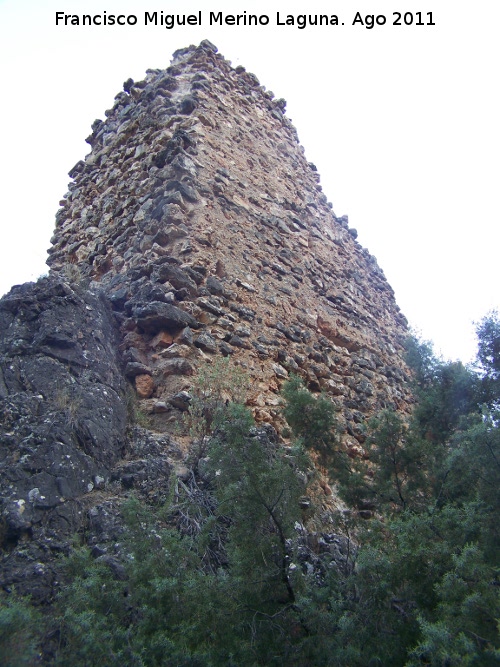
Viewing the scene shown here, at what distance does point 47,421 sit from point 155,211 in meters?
3.76

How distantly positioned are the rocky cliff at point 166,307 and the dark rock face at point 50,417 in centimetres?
1

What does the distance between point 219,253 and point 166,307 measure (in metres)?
1.54

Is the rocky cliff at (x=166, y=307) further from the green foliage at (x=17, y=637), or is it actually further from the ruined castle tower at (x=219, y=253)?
the green foliage at (x=17, y=637)

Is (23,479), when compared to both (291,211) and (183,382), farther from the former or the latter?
(291,211)

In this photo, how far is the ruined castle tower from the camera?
6.48m

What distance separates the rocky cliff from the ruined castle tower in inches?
1.2

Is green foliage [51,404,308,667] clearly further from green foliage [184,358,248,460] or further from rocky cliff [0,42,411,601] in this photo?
green foliage [184,358,248,460]

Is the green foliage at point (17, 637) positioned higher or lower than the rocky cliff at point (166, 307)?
lower

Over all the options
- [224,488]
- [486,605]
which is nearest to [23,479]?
[224,488]

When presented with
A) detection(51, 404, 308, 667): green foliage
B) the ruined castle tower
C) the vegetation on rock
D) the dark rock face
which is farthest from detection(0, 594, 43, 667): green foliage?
the ruined castle tower

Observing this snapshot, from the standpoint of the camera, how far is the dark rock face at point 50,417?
394 centimetres

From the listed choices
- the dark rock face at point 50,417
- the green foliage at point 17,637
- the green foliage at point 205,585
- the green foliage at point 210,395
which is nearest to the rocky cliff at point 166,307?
the dark rock face at point 50,417

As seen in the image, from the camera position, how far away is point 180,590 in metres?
3.30

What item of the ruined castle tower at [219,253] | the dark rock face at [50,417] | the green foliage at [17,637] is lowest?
the green foliage at [17,637]
